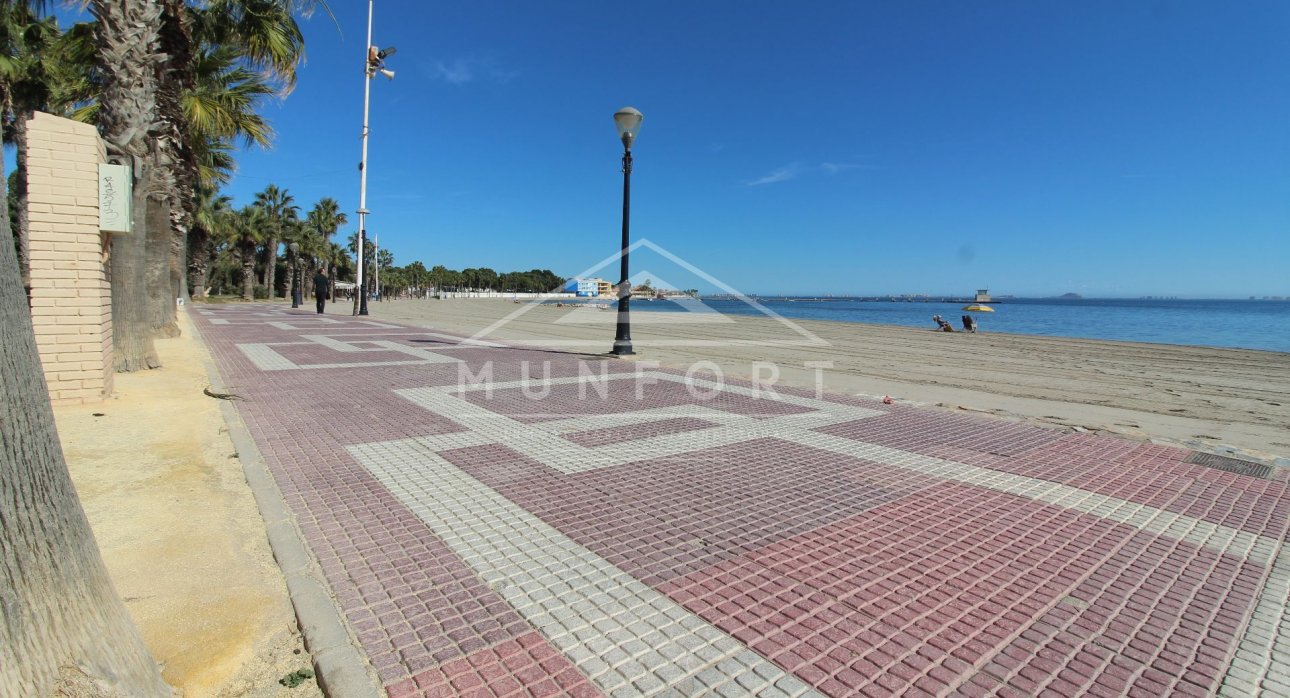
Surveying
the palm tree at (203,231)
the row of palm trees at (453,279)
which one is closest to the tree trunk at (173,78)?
the palm tree at (203,231)

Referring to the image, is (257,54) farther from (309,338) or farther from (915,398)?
(915,398)

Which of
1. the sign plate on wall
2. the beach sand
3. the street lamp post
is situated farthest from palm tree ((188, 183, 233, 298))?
the sign plate on wall

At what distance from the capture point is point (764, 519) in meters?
3.86

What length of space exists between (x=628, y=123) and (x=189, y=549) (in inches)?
406

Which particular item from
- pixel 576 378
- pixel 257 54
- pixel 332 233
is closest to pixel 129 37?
pixel 257 54

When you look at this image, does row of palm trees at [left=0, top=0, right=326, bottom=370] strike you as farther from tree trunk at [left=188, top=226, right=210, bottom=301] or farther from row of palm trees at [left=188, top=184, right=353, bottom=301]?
tree trunk at [left=188, top=226, right=210, bottom=301]

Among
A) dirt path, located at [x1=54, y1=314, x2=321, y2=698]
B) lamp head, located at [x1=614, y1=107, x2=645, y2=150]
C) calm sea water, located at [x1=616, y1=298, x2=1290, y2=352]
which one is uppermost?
lamp head, located at [x1=614, y1=107, x2=645, y2=150]

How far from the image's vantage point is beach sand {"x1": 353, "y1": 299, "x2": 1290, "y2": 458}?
7422mm

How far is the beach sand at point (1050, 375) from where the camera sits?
742 cm

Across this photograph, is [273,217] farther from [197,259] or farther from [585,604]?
[585,604]

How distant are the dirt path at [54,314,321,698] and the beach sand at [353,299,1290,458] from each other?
7.25 m

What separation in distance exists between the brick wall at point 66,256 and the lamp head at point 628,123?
7723mm

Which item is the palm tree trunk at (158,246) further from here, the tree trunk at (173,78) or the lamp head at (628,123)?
the lamp head at (628,123)

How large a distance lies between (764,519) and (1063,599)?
59.7 inches
